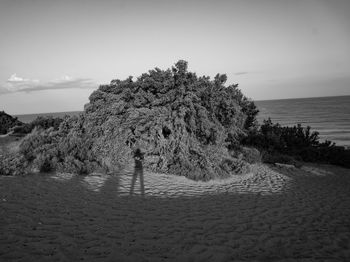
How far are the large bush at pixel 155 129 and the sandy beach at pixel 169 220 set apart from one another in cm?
115

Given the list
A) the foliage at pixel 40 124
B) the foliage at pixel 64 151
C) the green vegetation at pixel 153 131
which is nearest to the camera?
the foliage at pixel 64 151

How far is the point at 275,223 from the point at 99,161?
7.66 meters

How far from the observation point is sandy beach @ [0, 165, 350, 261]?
425cm

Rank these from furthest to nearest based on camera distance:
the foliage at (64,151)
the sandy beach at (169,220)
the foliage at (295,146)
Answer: the foliage at (295,146), the foliage at (64,151), the sandy beach at (169,220)

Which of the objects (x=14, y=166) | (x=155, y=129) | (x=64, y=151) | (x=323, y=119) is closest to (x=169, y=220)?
(x=155, y=129)

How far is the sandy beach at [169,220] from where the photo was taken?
167 inches

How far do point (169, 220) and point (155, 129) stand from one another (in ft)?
17.1

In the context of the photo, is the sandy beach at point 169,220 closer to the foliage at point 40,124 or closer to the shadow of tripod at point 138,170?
the shadow of tripod at point 138,170

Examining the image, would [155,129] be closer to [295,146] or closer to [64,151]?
[64,151]

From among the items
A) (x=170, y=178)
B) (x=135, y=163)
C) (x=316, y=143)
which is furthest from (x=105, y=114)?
(x=316, y=143)

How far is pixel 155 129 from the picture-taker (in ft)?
33.9

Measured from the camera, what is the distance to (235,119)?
11625 mm

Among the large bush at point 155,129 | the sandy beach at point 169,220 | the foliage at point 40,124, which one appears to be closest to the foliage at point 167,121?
the large bush at point 155,129

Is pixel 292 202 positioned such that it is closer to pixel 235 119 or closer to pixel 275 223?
pixel 275 223
